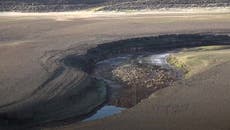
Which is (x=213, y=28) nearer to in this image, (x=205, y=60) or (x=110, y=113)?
(x=205, y=60)

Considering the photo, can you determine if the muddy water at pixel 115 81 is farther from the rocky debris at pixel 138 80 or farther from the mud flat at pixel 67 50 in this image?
the mud flat at pixel 67 50

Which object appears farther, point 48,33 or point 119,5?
point 119,5

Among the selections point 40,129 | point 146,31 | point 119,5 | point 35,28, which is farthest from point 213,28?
point 40,129

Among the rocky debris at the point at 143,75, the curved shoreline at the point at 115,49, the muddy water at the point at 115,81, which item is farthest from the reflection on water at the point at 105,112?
the rocky debris at the point at 143,75

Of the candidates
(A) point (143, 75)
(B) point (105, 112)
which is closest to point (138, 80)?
(A) point (143, 75)

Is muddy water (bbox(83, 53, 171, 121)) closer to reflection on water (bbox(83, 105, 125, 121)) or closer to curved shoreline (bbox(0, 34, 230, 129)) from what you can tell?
reflection on water (bbox(83, 105, 125, 121))

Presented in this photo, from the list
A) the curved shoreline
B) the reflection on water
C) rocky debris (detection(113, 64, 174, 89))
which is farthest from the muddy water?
the curved shoreline
